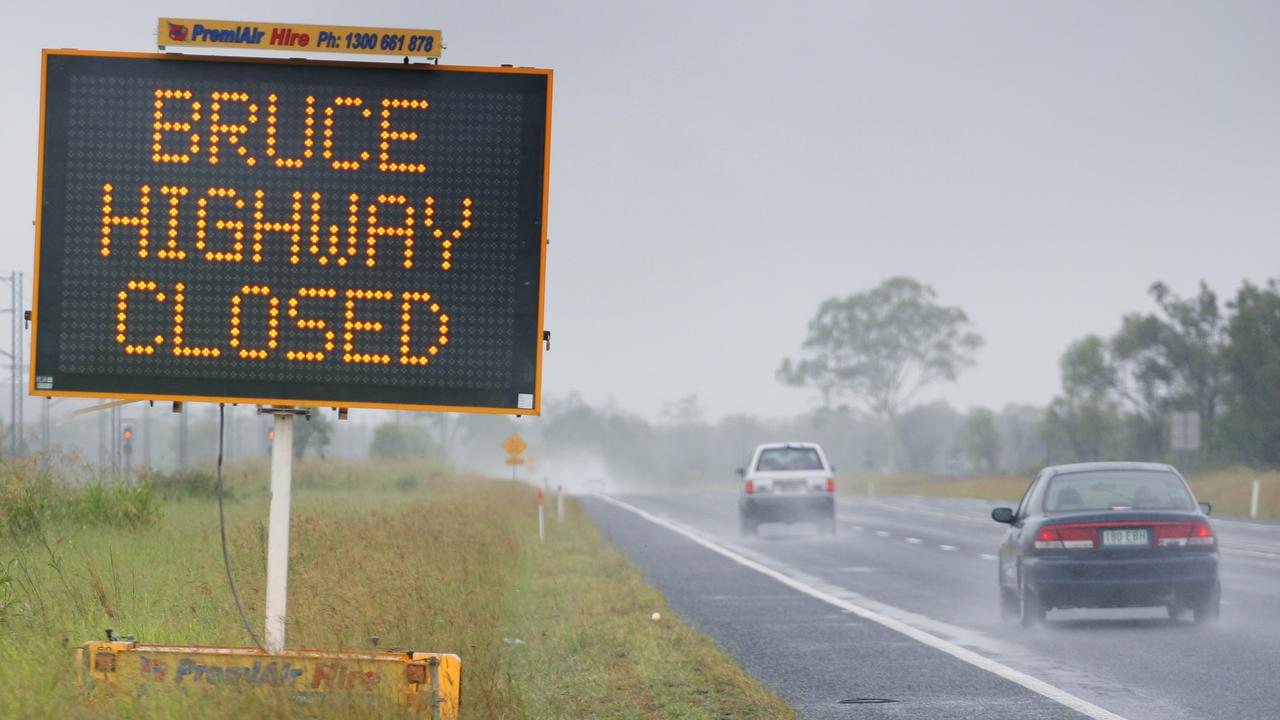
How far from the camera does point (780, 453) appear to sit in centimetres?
3453

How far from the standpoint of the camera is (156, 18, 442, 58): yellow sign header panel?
779 centimetres

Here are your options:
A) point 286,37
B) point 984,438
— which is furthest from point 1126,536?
point 984,438

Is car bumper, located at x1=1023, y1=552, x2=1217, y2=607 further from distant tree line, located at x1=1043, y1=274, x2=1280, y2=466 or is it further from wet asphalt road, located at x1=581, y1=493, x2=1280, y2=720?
distant tree line, located at x1=1043, y1=274, x2=1280, y2=466

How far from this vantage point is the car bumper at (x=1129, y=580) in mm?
14914

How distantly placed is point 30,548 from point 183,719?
880 cm

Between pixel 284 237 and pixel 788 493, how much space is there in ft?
86.6

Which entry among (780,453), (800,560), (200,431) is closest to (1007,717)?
(800,560)

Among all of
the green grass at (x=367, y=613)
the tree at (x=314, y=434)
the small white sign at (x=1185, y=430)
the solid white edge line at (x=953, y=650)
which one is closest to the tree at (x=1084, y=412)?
the small white sign at (x=1185, y=430)

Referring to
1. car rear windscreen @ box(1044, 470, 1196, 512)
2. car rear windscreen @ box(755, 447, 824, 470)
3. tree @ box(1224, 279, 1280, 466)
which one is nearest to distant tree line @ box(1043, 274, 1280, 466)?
tree @ box(1224, 279, 1280, 466)

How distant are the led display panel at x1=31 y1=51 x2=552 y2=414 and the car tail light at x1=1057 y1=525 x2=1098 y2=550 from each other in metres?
8.71

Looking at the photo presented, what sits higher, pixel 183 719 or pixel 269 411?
pixel 269 411

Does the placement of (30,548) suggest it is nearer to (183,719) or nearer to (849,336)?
(183,719)

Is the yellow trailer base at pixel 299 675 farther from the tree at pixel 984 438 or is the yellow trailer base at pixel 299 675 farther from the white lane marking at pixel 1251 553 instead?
the tree at pixel 984 438

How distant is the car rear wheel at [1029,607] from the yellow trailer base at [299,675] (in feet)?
30.6
